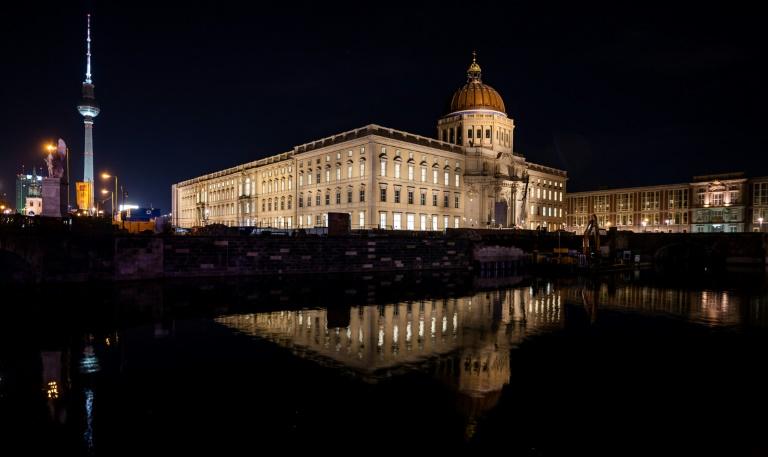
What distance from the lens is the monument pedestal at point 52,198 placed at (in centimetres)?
3397

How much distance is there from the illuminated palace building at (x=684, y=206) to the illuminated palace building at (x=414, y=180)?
20.9 meters

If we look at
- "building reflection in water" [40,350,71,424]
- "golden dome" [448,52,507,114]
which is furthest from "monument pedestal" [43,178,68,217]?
"golden dome" [448,52,507,114]

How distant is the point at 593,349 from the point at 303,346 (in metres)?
9.09

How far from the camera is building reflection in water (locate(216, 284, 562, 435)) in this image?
1143cm

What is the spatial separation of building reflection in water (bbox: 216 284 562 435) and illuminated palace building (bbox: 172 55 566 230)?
44.4 m

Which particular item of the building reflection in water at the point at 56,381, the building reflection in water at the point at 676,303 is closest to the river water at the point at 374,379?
the building reflection in water at the point at 56,381

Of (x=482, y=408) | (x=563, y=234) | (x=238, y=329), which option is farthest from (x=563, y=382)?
(x=563, y=234)

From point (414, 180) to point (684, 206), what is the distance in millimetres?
74340

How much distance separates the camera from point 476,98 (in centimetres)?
8688

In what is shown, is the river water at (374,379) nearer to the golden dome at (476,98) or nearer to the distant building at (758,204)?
the golden dome at (476,98)

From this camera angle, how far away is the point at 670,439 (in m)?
8.05

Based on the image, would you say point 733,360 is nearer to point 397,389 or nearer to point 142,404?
point 397,389

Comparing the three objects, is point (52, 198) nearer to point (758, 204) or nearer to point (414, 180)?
point (414, 180)

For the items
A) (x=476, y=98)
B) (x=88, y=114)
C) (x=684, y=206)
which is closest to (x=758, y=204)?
(x=684, y=206)
